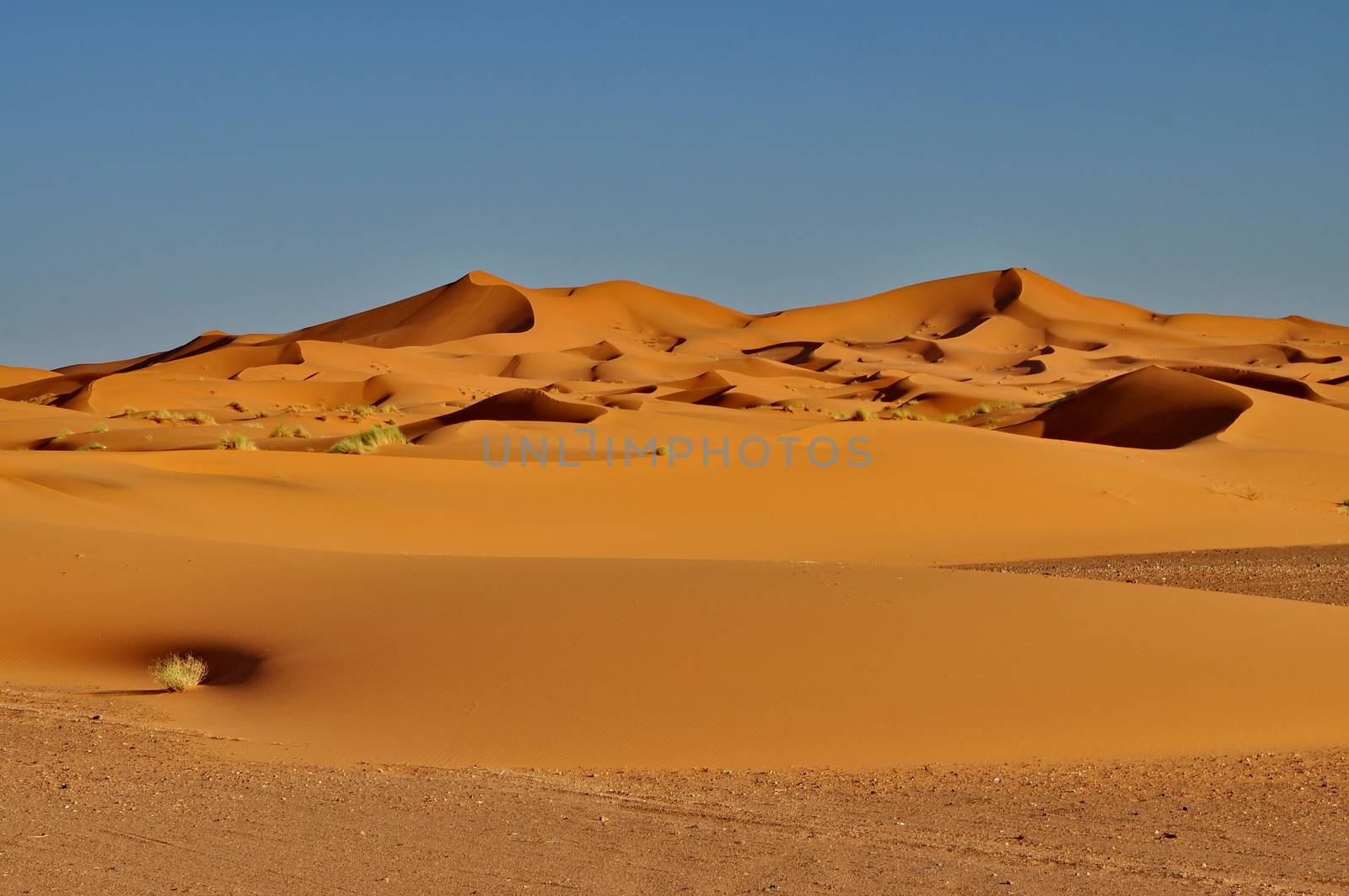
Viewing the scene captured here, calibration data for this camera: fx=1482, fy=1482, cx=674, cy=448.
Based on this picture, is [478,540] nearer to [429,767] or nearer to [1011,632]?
[1011,632]

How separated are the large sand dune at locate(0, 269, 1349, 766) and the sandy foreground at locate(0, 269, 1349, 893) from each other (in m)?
0.05

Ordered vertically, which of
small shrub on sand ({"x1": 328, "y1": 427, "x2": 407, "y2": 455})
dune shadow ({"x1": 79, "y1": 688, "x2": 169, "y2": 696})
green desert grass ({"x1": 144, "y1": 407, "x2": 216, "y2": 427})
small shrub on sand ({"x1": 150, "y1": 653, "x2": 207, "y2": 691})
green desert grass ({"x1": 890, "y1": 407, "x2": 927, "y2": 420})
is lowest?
dune shadow ({"x1": 79, "y1": 688, "x2": 169, "y2": 696})

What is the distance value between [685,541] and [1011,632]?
395 inches

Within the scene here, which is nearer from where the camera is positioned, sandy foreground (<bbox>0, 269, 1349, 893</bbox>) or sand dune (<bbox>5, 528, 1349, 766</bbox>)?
sandy foreground (<bbox>0, 269, 1349, 893</bbox>)

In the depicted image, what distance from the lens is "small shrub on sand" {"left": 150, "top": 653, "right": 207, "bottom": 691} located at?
951 centimetres

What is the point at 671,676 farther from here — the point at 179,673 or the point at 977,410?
the point at 977,410

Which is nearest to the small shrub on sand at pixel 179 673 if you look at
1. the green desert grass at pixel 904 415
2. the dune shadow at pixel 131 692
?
the dune shadow at pixel 131 692

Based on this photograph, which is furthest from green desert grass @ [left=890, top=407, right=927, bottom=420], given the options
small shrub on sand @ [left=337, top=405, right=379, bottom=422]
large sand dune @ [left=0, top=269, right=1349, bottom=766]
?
small shrub on sand @ [left=337, top=405, right=379, bottom=422]

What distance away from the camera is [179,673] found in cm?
951

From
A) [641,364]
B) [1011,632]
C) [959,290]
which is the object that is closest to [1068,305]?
[959,290]

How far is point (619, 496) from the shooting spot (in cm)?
2233

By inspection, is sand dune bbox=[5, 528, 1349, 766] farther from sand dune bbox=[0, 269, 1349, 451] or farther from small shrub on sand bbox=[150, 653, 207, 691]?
sand dune bbox=[0, 269, 1349, 451]

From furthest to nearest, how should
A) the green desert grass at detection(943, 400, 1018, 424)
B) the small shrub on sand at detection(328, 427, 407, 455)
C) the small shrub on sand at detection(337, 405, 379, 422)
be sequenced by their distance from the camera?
1. the green desert grass at detection(943, 400, 1018, 424)
2. the small shrub on sand at detection(337, 405, 379, 422)
3. the small shrub on sand at detection(328, 427, 407, 455)

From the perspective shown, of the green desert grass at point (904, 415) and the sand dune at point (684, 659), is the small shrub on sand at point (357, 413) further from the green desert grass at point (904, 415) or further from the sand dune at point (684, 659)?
the sand dune at point (684, 659)
